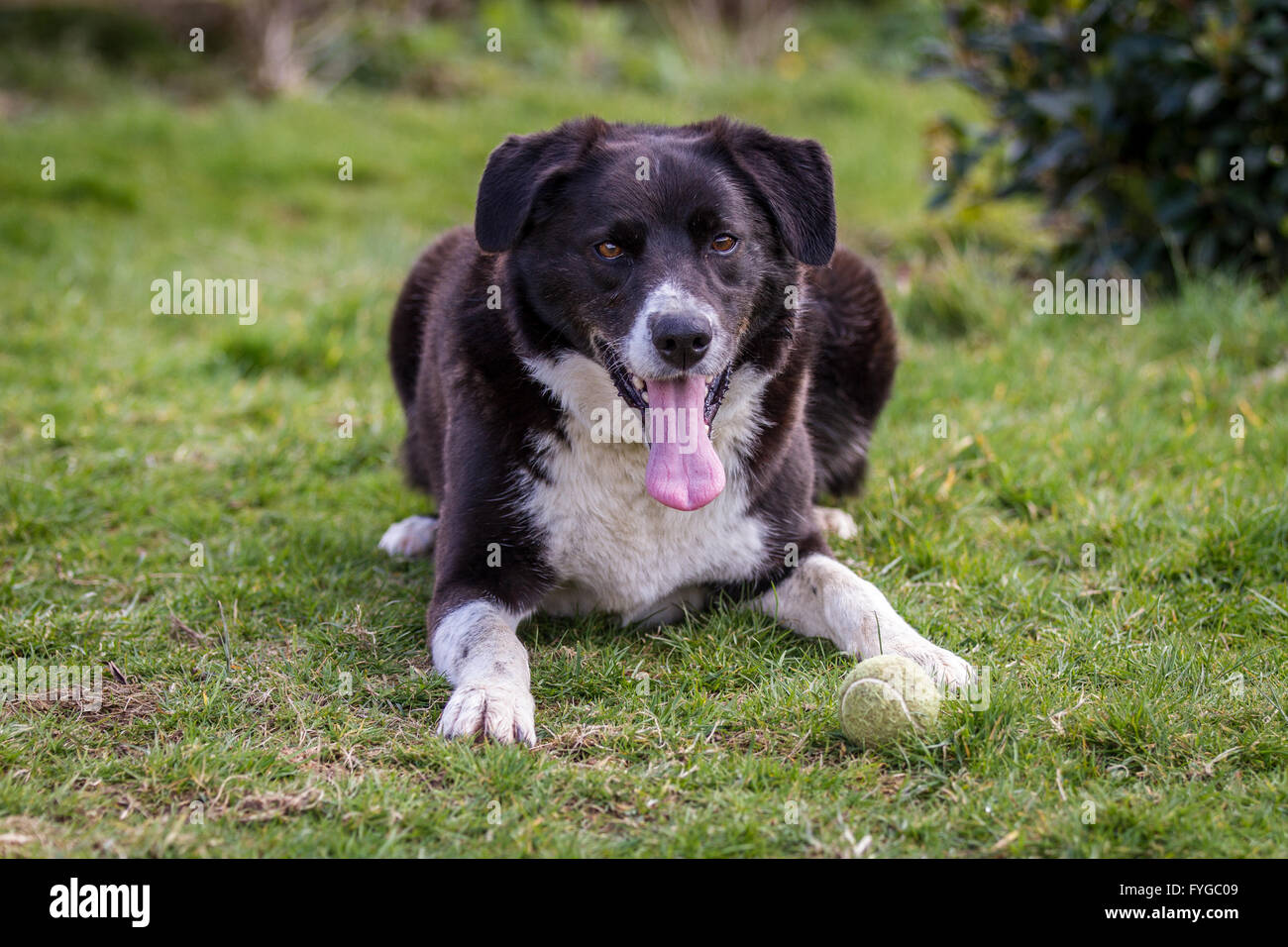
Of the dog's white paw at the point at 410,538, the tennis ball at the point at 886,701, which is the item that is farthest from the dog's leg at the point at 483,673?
the dog's white paw at the point at 410,538

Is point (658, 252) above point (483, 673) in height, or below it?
above

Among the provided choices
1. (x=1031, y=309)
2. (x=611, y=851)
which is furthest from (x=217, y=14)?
(x=611, y=851)

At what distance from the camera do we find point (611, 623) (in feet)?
12.2

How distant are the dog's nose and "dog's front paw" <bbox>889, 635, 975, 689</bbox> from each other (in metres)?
0.93

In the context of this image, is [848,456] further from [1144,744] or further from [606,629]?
[1144,744]

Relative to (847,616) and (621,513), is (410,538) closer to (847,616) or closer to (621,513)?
(621,513)

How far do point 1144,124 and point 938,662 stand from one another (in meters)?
4.23

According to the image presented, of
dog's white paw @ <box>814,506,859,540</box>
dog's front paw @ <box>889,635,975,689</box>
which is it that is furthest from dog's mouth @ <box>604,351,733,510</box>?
dog's white paw @ <box>814,506,859,540</box>

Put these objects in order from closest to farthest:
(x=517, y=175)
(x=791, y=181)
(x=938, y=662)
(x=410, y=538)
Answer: (x=938, y=662)
(x=517, y=175)
(x=791, y=181)
(x=410, y=538)

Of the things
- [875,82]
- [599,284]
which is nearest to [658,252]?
[599,284]

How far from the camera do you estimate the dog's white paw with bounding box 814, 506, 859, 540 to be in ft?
14.3

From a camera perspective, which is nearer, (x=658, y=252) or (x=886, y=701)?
(x=886, y=701)

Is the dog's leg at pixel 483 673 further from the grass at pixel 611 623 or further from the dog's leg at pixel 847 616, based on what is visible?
the dog's leg at pixel 847 616

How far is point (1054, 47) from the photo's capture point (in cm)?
645
